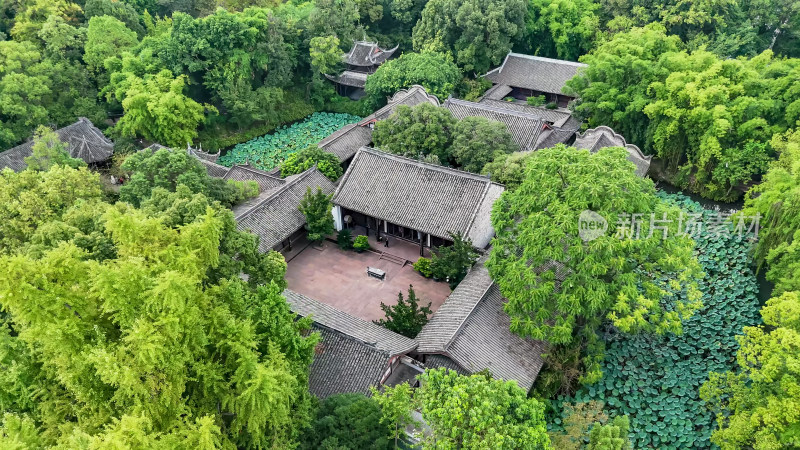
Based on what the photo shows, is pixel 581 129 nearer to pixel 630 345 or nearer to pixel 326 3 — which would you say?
pixel 630 345

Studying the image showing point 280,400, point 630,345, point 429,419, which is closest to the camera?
point 280,400

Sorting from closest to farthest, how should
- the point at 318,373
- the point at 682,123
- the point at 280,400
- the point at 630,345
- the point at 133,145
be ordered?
the point at 280,400
the point at 318,373
the point at 630,345
the point at 682,123
the point at 133,145

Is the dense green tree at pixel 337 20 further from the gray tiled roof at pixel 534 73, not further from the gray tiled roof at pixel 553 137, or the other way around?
the gray tiled roof at pixel 553 137

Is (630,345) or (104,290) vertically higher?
(104,290)

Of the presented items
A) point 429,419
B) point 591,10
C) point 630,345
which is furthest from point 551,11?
point 429,419

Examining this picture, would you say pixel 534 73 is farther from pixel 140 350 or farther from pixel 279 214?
pixel 140 350

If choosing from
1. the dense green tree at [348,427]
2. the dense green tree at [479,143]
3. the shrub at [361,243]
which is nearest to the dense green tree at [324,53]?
the dense green tree at [479,143]

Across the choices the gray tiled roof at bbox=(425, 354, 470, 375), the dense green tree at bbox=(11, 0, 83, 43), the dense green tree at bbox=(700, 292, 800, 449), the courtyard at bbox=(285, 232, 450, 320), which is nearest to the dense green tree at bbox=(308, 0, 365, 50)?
the dense green tree at bbox=(11, 0, 83, 43)
